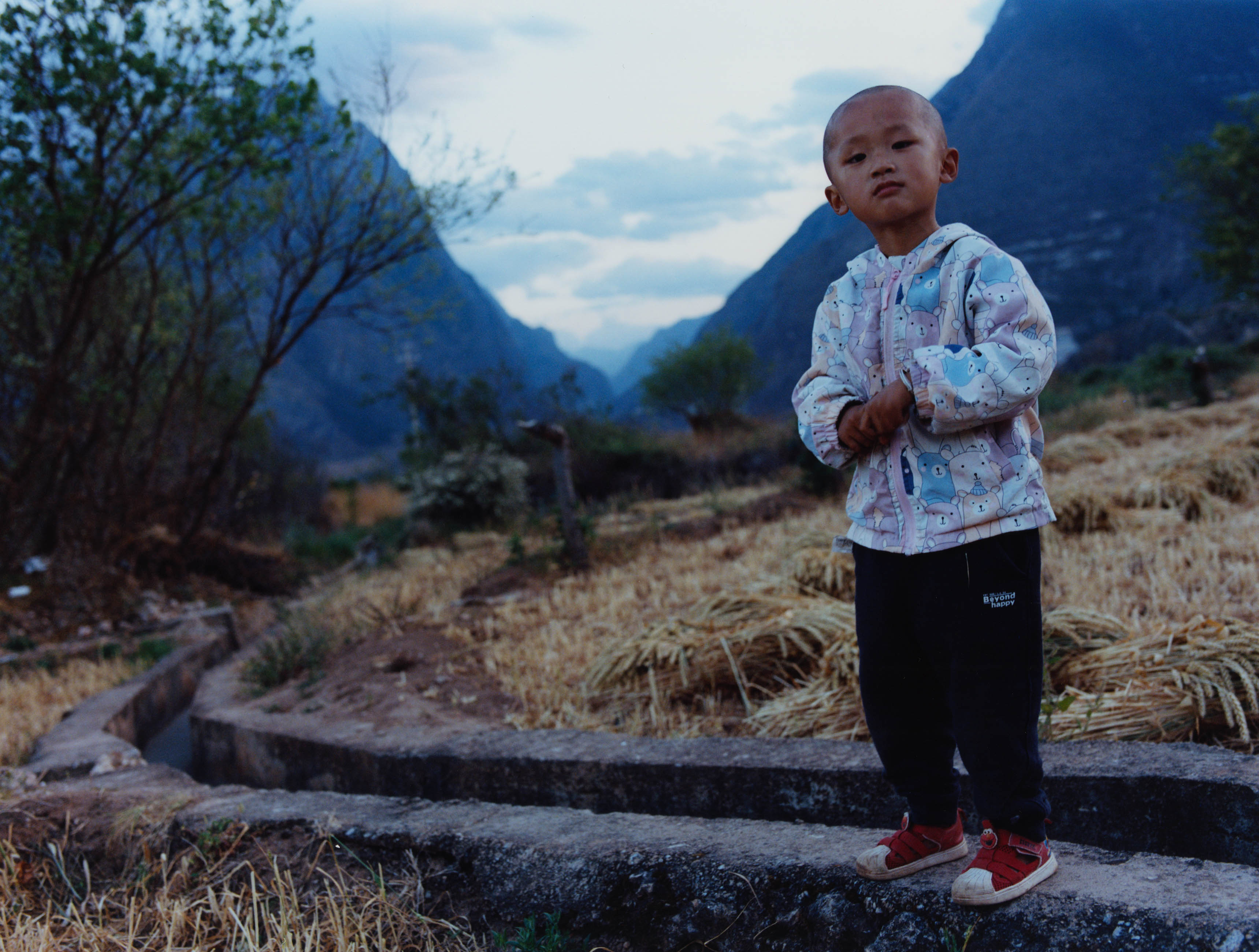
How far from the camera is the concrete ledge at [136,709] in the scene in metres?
3.77

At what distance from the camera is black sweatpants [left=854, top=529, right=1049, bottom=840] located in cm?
159

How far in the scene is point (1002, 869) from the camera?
1.56 metres

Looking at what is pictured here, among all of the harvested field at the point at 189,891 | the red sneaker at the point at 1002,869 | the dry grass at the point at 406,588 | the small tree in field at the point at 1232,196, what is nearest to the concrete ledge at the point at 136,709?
the dry grass at the point at 406,588

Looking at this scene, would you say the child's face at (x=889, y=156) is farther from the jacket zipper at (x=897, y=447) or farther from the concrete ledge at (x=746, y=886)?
the concrete ledge at (x=746, y=886)

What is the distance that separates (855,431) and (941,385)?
0.21 meters

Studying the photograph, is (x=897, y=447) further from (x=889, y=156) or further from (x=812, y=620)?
(x=812, y=620)

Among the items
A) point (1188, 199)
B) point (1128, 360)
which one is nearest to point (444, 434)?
point (1188, 199)

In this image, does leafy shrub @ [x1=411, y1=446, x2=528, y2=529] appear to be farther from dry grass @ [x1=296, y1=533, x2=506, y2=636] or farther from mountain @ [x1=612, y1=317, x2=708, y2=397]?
mountain @ [x1=612, y1=317, x2=708, y2=397]

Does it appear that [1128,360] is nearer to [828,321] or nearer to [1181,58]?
[1181,58]

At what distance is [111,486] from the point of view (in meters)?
9.07

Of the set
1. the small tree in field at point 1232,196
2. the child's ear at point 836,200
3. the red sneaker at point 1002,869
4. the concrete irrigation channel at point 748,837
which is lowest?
the concrete irrigation channel at point 748,837

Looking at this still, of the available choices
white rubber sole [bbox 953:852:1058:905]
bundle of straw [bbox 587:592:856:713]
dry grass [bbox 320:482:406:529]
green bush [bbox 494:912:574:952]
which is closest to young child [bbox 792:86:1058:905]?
white rubber sole [bbox 953:852:1058:905]

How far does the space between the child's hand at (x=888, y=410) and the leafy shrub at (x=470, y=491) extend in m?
9.94

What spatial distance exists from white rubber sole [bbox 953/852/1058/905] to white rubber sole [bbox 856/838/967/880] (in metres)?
0.13
